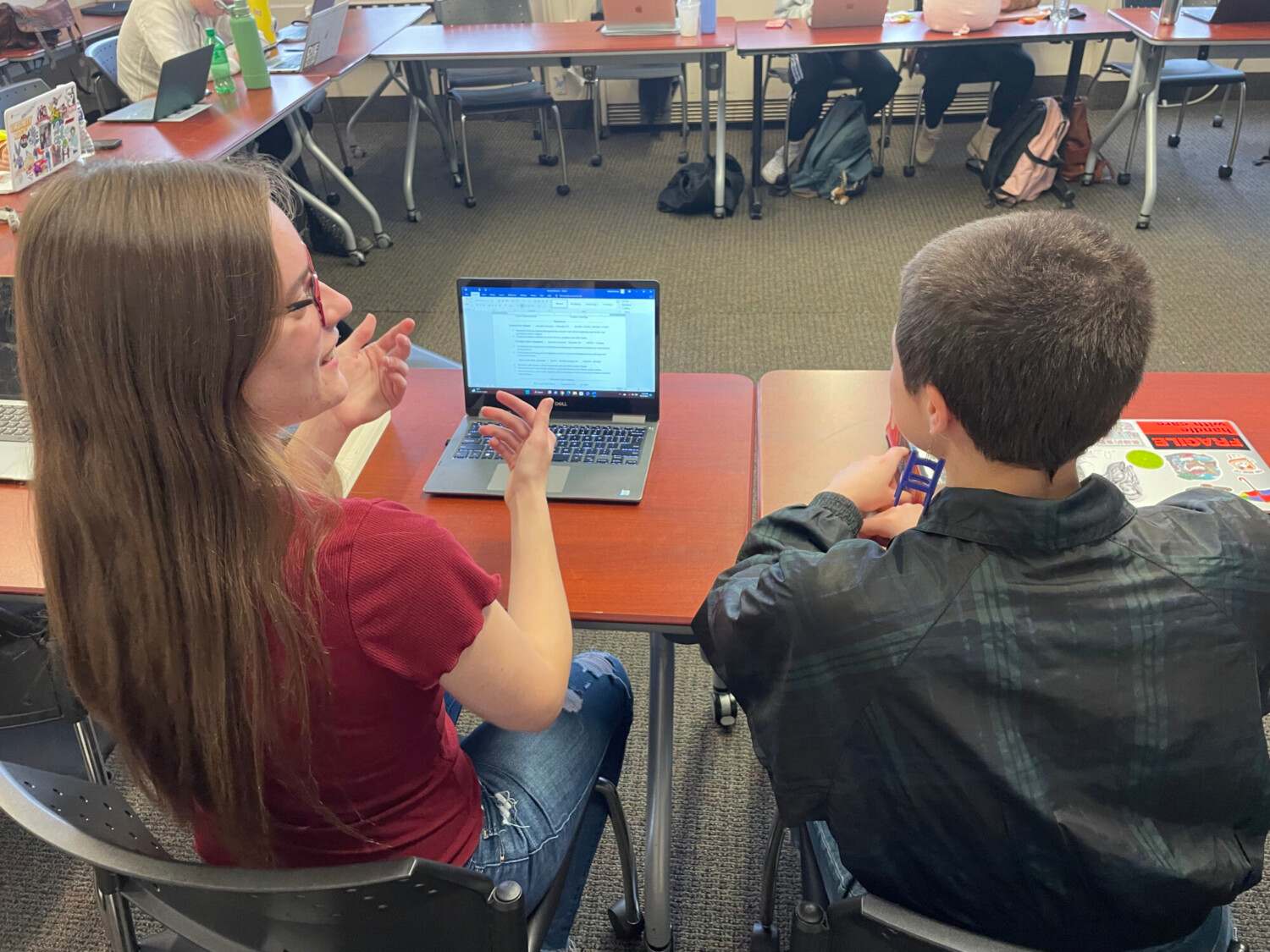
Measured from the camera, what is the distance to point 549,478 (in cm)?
126

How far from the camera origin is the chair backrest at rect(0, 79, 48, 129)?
2.72m

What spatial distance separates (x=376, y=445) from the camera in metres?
1.36

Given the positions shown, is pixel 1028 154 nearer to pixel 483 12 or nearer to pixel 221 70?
pixel 483 12

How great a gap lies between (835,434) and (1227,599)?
2.14 feet

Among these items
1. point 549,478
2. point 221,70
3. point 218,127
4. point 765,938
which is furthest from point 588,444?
point 221,70

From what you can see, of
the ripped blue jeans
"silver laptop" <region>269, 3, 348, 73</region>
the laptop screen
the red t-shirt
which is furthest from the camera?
"silver laptop" <region>269, 3, 348, 73</region>

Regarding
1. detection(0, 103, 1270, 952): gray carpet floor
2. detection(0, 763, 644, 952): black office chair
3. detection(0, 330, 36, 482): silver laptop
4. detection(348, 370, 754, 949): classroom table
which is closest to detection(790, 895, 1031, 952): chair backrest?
detection(0, 763, 644, 952): black office chair

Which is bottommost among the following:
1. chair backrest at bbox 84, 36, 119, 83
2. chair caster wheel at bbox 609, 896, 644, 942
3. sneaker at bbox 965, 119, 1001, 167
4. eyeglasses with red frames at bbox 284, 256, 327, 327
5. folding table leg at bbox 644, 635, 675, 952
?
chair caster wheel at bbox 609, 896, 644, 942

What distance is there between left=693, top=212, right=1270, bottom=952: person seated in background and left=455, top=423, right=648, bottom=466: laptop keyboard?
0.51 metres

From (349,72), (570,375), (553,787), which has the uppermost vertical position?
(349,72)

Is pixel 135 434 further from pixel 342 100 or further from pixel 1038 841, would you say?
pixel 342 100

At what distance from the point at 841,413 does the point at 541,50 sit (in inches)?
110

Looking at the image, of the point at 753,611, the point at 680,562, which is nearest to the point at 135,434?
the point at 753,611

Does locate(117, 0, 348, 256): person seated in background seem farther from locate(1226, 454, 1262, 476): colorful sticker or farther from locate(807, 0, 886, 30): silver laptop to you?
locate(1226, 454, 1262, 476): colorful sticker
